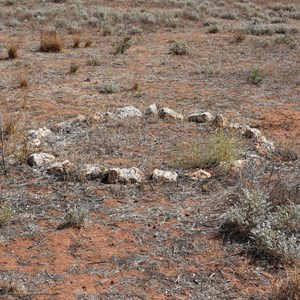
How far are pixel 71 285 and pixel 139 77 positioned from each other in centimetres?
732

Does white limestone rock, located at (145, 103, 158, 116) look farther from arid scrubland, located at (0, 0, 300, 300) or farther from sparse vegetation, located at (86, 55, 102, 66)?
sparse vegetation, located at (86, 55, 102, 66)

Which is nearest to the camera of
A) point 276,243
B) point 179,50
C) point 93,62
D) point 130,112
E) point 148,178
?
point 276,243

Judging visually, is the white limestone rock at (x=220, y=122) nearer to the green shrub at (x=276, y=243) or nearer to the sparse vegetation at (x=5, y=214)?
the green shrub at (x=276, y=243)

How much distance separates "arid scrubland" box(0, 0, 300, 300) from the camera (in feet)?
13.4

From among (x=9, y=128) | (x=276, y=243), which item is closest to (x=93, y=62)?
(x=9, y=128)

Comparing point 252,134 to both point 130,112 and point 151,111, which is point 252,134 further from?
point 130,112

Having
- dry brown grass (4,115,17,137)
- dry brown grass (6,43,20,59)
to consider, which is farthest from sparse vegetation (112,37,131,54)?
dry brown grass (4,115,17,137)

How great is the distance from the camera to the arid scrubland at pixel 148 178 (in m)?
4.09

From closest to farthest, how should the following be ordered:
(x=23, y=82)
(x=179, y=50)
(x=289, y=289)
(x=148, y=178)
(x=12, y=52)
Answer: (x=289, y=289)
(x=148, y=178)
(x=23, y=82)
(x=12, y=52)
(x=179, y=50)

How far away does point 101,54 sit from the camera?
1292 centimetres

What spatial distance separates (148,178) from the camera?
5742mm

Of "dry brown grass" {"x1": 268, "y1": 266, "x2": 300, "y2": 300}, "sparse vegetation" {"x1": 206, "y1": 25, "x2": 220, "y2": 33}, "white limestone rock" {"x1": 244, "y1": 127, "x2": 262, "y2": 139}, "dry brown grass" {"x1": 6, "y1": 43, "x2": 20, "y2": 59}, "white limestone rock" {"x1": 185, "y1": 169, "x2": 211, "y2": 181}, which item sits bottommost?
"sparse vegetation" {"x1": 206, "y1": 25, "x2": 220, "y2": 33}

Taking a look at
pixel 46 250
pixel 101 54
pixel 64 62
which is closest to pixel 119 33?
pixel 101 54

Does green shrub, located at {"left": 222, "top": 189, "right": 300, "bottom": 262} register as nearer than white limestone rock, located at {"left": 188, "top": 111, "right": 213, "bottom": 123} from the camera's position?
Yes
